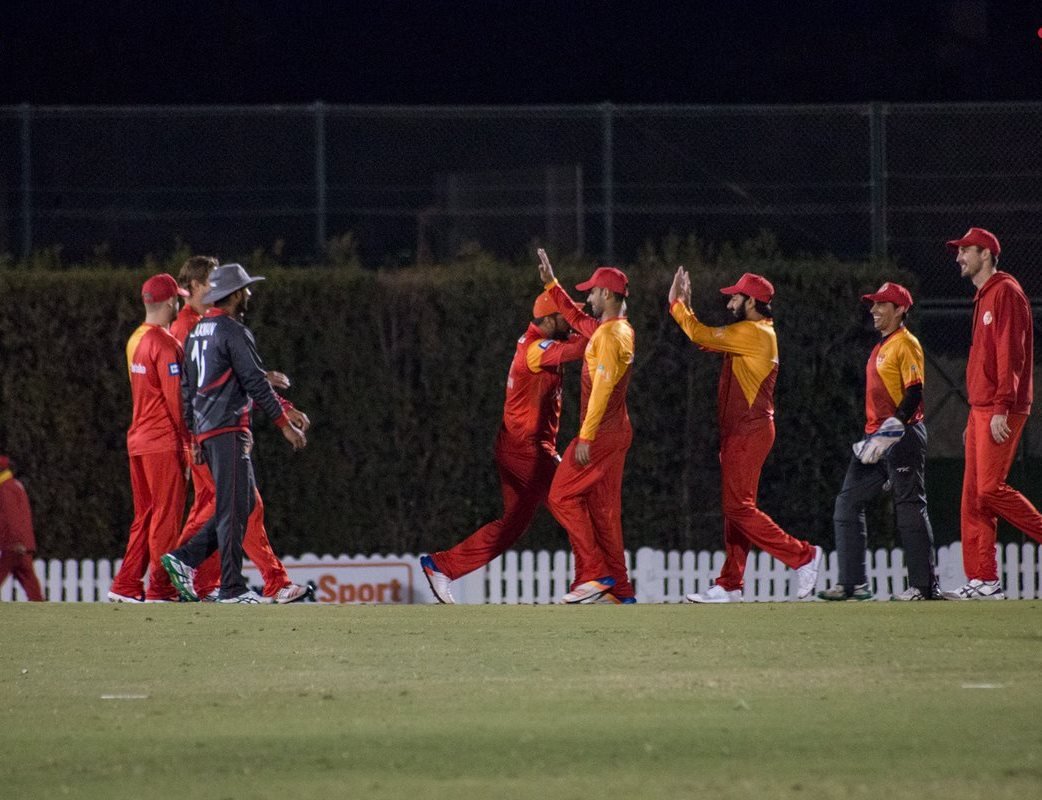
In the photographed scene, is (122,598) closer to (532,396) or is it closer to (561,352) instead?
(532,396)

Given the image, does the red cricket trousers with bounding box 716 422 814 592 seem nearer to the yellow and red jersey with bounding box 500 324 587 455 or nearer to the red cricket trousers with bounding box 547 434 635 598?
the red cricket trousers with bounding box 547 434 635 598

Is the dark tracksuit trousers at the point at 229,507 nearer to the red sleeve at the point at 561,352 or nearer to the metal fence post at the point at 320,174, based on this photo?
the red sleeve at the point at 561,352

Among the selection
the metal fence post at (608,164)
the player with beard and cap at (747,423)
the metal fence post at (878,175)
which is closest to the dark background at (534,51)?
the metal fence post at (608,164)

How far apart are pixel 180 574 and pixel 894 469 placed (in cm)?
442

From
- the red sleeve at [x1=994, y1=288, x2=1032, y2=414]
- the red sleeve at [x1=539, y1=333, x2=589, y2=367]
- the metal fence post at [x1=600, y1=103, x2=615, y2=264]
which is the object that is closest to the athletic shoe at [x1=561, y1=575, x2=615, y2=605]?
the red sleeve at [x1=539, y1=333, x2=589, y2=367]

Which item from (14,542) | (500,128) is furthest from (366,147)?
(14,542)

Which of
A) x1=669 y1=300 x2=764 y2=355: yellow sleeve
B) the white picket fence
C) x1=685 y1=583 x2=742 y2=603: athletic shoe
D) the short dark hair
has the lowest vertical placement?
the white picket fence

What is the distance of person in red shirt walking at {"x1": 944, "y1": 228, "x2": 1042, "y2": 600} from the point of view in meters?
11.7

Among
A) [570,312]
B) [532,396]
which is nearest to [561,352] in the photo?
[570,312]

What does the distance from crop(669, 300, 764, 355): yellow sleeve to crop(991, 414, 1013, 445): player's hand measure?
1491 mm

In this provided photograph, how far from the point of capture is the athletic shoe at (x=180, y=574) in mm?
11586

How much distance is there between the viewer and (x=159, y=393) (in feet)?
40.4

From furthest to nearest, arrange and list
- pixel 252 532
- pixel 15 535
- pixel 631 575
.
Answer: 1. pixel 631 575
2. pixel 15 535
3. pixel 252 532

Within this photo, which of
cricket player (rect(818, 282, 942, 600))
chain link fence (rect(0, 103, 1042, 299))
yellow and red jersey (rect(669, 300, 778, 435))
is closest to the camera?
cricket player (rect(818, 282, 942, 600))
